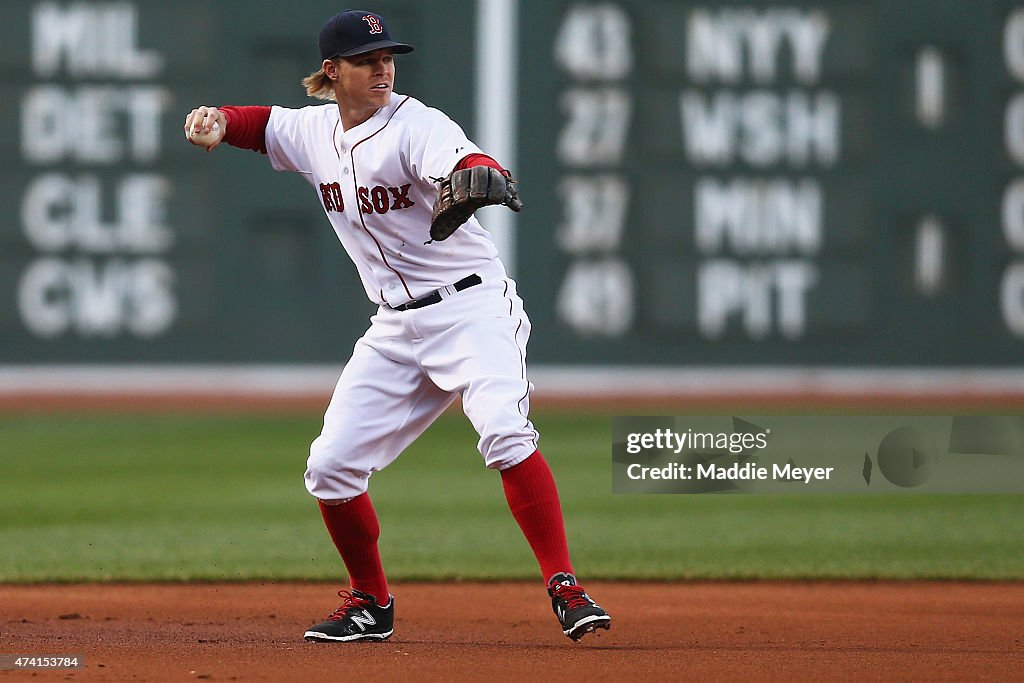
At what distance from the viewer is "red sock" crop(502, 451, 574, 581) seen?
149 inches

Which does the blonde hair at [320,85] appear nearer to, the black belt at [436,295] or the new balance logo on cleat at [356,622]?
the black belt at [436,295]

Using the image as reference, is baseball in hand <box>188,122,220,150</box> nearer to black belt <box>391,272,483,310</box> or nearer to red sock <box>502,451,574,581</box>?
black belt <box>391,272,483,310</box>

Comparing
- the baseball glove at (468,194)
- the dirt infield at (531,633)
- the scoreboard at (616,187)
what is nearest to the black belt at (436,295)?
the baseball glove at (468,194)

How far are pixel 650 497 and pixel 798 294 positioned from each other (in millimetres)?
4456

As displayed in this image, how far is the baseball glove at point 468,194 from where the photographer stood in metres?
3.50

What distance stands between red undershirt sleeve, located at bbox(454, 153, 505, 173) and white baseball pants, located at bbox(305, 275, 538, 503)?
0.42 m

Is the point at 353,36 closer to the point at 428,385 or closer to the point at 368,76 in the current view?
the point at 368,76

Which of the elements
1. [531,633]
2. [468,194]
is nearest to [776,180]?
[531,633]

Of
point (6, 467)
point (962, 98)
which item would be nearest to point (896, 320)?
point (962, 98)

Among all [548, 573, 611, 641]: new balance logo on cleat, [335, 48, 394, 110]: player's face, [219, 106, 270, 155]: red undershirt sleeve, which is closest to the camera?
[548, 573, 611, 641]: new balance logo on cleat

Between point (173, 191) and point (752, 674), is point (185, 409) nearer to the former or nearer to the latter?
point (173, 191)

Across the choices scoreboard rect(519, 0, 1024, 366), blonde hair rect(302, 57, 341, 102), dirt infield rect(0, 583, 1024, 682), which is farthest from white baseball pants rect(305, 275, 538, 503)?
scoreboard rect(519, 0, 1024, 366)

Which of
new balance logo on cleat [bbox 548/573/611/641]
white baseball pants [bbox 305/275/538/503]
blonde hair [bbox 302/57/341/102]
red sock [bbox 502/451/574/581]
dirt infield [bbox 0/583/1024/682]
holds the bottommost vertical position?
dirt infield [bbox 0/583/1024/682]

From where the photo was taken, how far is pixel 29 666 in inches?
141
